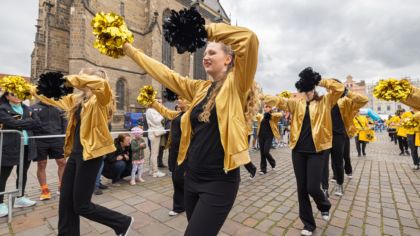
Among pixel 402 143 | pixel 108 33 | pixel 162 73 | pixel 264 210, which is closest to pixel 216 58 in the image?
pixel 162 73

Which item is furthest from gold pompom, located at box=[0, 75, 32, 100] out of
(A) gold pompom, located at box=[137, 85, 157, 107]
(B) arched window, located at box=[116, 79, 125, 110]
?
(B) arched window, located at box=[116, 79, 125, 110]

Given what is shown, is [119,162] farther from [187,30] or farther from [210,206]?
[187,30]

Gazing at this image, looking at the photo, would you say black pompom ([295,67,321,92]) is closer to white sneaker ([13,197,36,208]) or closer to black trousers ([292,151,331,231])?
black trousers ([292,151,331,231])

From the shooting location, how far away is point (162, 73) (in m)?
1.92

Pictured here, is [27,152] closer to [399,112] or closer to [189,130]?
[189,130]

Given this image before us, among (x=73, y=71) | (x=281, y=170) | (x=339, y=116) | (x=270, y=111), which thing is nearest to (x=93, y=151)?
(x=339, y=116)

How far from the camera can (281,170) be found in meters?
7.16

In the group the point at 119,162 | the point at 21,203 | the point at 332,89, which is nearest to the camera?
the point at 332,89

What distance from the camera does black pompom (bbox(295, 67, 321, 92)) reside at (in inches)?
127

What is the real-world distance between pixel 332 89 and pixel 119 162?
478cm

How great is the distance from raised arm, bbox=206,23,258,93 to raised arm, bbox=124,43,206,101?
0.58 meters

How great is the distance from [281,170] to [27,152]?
21.3 feet

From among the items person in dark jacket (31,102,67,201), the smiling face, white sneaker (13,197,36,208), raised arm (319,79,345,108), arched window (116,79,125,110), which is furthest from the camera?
arched window (116,79,125,110)

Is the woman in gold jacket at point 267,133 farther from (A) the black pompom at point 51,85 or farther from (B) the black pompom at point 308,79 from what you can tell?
(A) the black pompom at point 51,85
